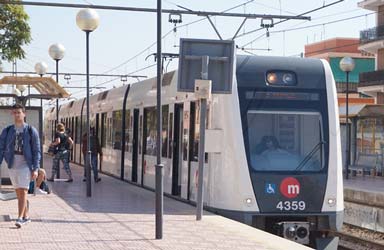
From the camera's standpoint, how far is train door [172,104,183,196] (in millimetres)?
15898

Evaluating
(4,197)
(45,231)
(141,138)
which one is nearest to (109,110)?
(141,138)

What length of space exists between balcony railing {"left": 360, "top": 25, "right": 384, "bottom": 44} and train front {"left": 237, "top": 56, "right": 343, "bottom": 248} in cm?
4099

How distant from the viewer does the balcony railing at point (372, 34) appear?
53094mm

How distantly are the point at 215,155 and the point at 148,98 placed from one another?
627cm

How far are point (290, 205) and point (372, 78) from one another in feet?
140

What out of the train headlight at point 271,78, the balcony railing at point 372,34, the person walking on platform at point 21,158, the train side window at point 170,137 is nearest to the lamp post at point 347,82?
the train side window at point 170,137

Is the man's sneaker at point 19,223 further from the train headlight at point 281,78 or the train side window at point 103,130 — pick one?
the train side window at point 103,130

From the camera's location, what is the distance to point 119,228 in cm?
1188

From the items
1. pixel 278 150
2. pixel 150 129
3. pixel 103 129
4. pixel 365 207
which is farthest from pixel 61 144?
pixel 278 150

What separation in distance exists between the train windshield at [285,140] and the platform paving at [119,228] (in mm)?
1311

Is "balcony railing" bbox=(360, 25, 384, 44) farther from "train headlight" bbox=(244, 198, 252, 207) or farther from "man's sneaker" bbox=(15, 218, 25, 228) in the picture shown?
"man's sneaker" bbox=(15, 218, 25, 228)

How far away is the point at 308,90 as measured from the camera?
13336 millimetres

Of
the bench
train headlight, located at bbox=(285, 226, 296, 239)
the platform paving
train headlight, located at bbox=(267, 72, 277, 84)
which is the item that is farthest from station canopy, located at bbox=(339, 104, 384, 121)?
train headlight, located at bbox=(285, 226, 296, 239)

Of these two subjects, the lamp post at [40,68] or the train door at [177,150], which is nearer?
the train door at [177,150]
